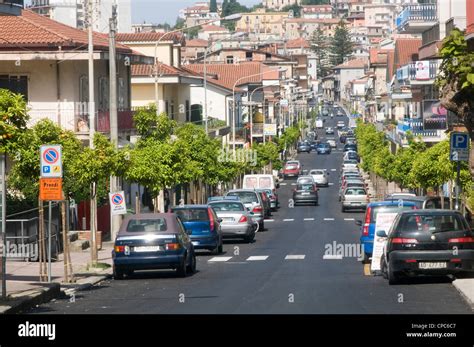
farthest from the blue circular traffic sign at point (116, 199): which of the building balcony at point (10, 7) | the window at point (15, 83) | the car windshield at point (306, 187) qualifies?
the car windshield at point (306, 187)

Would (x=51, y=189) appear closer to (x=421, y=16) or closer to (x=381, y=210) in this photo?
(x=381, y=210)

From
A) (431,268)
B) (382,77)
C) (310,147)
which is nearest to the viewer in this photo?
(431,268)

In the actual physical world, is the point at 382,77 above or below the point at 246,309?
above

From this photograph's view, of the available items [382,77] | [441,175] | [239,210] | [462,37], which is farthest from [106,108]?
[382,77]

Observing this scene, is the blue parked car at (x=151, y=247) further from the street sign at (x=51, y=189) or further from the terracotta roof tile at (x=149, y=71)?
the terracotta roof tile at (x=149, y=71)

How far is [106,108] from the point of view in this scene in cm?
5284

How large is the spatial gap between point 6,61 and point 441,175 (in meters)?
17.2

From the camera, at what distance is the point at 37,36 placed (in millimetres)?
47188

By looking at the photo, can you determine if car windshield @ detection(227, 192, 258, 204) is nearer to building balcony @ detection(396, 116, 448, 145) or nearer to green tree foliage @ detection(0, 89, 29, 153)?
building balcony @ detection(396, 116, 448, 145)

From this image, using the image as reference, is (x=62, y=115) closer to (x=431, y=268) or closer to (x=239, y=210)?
(x=239, y=210)

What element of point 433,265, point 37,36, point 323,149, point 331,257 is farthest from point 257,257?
point 323,149

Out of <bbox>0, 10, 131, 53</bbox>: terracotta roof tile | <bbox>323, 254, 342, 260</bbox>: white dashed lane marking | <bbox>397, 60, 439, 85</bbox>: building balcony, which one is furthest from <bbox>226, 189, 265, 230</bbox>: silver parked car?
<bbox>397, 60, 439, 85</bbox>: building balcony

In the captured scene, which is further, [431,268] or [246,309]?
[431,268]

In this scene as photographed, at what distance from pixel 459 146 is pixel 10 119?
14799 mm
